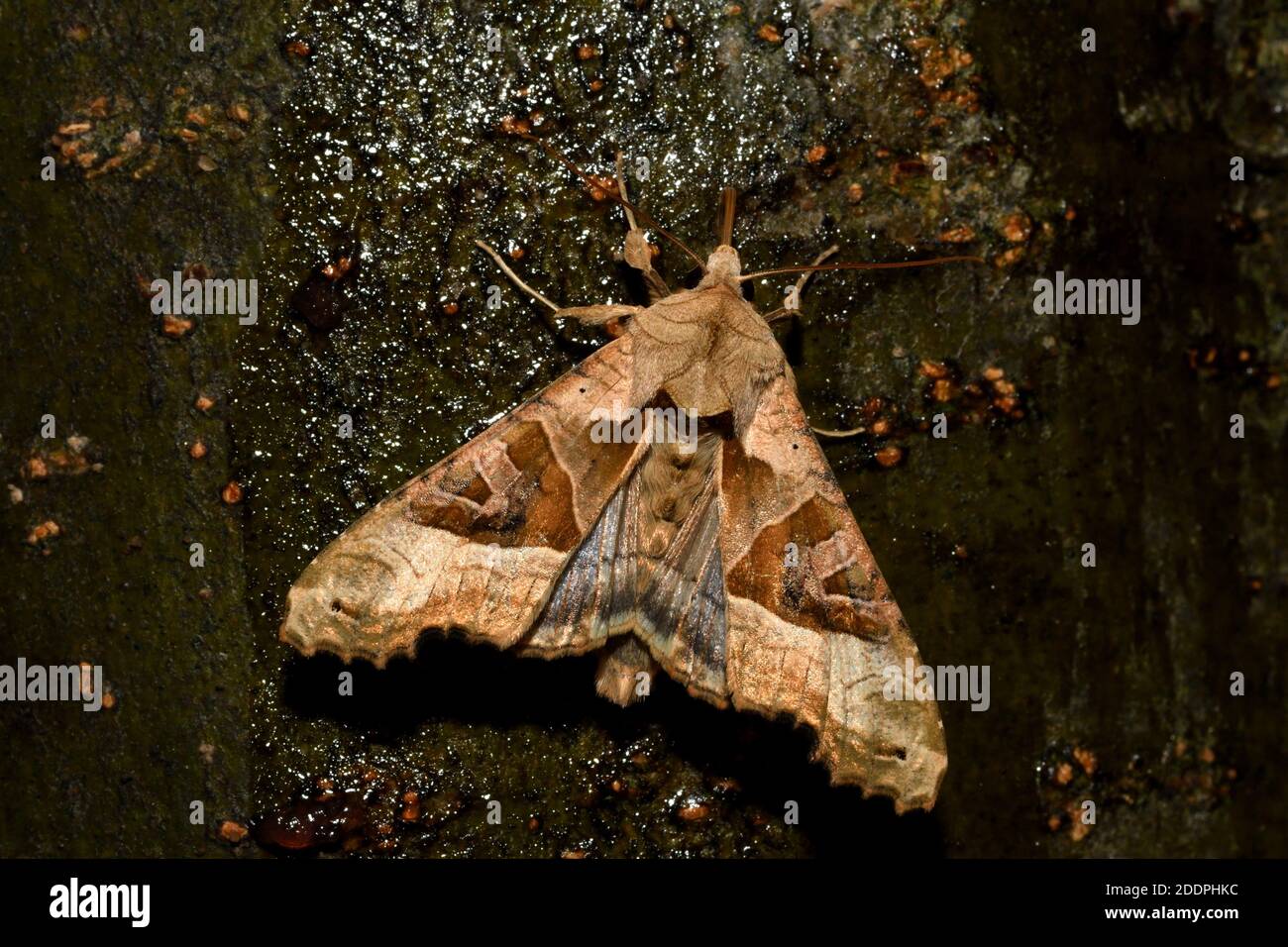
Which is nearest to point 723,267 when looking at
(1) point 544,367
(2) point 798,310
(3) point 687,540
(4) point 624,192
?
(2) point 798,310

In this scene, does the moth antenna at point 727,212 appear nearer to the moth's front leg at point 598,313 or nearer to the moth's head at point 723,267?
the moth's head at point 723,267

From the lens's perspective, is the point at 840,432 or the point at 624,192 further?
the point at 840,432

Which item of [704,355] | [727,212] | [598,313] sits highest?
[727,212]

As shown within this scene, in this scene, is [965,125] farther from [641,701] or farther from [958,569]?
[641,701]

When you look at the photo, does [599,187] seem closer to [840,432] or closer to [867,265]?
[867,265]
